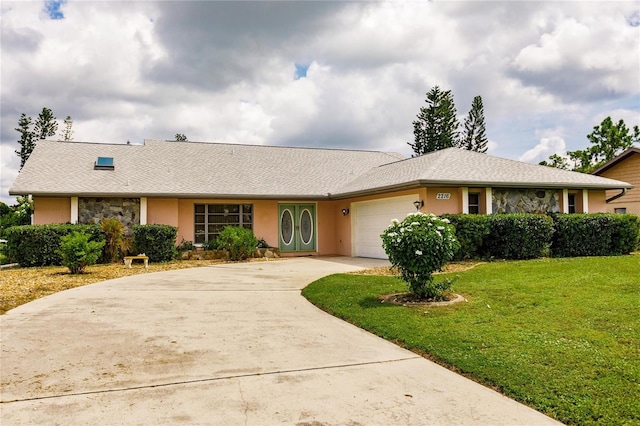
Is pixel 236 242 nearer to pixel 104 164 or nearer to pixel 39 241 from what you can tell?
pixel 39 241

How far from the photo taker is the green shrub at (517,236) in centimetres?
1325

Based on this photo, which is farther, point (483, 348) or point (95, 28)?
point (95, 28)

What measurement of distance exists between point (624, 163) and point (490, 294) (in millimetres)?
19178

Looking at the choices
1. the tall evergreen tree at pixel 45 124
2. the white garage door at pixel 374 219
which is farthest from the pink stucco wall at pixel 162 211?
the tall evergreen tree at pixel 45 124

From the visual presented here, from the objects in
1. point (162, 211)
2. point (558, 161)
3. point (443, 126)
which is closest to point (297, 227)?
point (162, 211)

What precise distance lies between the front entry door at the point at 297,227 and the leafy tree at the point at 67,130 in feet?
98.0

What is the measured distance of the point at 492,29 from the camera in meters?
12.2

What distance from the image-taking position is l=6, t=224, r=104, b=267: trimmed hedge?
13.3 meters

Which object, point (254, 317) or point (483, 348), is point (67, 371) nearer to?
point (254, 317)

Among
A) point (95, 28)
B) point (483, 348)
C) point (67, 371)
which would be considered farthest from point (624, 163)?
point (67, 371)

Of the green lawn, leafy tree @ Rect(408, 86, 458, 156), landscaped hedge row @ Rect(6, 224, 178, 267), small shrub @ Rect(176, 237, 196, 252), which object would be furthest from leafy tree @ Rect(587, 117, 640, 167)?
landscaped hedge row @ Rect(6, 224, 178, 267)

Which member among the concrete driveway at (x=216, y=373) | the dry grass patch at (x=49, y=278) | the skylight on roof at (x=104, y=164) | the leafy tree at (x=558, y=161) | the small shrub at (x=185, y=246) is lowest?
the concrete driveway at (x=216, y=373)

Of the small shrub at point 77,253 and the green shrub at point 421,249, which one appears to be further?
the small shrub at point 77,253

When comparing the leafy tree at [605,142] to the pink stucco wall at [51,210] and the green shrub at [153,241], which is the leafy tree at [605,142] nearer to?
the green shrub at [153,241]
